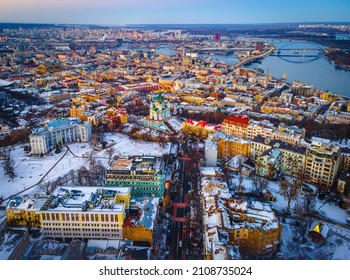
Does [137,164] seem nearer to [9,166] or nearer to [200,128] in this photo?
[9,166]

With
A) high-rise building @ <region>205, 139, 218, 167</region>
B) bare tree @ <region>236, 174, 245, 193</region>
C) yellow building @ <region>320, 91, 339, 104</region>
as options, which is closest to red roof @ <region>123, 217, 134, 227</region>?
bare tree @ <region>236, 174, 245, 193</region>

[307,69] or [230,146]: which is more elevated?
[307,69]

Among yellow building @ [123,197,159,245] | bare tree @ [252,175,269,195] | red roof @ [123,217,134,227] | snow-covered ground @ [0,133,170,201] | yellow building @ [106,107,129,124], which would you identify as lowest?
snow-covered ground @ [0,133,170,201]

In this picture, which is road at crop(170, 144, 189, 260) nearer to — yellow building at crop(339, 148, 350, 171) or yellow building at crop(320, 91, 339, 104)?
yellow building at crop(339, 148, 350, 171)

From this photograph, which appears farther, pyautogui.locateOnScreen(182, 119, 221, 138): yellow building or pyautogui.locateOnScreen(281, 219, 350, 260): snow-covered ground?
pyautogui.locateOnScreen(182, 119, 221, 138): yellow building

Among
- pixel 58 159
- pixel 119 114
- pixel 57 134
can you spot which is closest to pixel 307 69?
pixel 119 114

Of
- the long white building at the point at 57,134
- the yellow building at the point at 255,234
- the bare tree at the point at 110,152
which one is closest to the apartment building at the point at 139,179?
the yellow building at the point at 255,234
